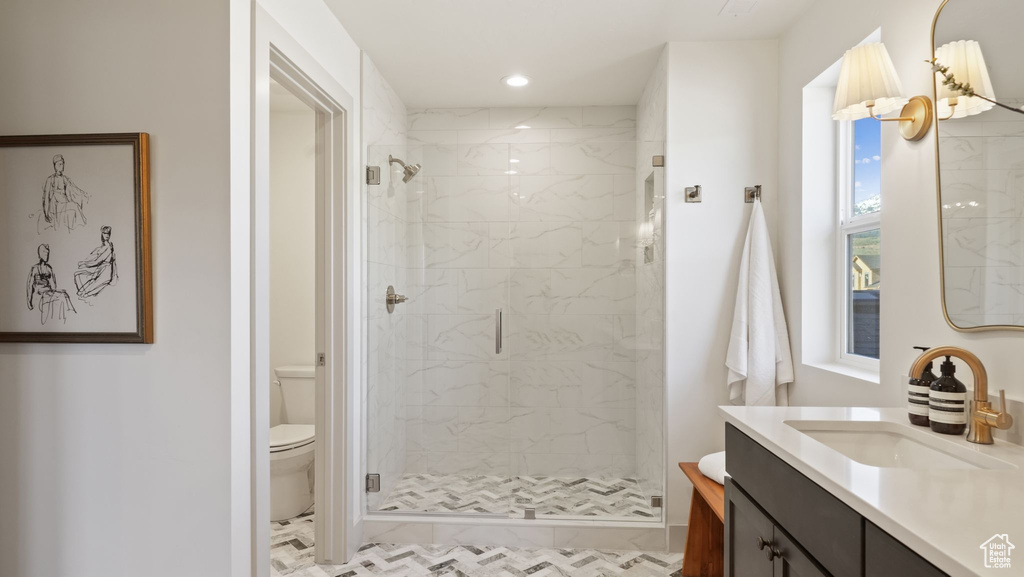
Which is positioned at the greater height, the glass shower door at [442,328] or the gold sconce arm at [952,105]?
the gold sconce arm at [952,105]

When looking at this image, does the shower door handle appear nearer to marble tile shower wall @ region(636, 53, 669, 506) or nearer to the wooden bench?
marble tile shower wall @ region(636, 53, 669, 506)

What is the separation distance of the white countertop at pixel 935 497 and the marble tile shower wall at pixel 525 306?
59.1 inches


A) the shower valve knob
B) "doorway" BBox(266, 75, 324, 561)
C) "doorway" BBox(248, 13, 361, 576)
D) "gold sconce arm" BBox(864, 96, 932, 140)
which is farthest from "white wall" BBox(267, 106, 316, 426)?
"gold sconce arm" BBox(864, 96, 932, 140)

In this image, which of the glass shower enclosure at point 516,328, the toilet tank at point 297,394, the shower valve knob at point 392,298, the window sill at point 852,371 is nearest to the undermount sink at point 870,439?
the window sill at point 852,371

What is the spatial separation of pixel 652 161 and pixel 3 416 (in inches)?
101

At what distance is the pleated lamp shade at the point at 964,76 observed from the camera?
1412 millimetres

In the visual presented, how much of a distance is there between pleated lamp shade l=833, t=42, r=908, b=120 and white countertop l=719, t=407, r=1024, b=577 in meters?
0.93

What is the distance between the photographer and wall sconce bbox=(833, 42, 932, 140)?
1.66 metres

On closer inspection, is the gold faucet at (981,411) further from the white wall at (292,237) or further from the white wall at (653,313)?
the white wall at (292,237)

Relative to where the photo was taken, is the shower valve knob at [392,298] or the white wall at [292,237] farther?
the white wall at [292,237]

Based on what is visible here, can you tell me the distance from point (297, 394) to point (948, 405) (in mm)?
3155

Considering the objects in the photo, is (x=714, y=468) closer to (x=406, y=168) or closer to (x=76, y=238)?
(x=406, y=168)

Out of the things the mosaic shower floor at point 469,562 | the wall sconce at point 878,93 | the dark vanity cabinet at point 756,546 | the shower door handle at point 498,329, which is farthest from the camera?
the shower door handle at point 498,329

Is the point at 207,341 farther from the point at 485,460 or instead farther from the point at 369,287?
the point at 485,460
